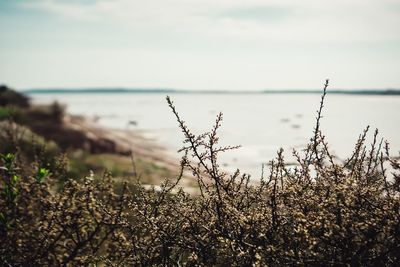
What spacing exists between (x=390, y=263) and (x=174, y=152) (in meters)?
52.9

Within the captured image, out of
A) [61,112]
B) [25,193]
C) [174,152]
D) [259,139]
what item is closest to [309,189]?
[25,193]

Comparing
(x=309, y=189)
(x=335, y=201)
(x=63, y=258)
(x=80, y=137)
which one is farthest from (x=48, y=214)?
(x=80, y=137)

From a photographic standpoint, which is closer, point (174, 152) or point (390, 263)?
point (390, 263)

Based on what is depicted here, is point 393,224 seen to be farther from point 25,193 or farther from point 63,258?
point 25,193

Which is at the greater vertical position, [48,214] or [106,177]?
[106,177]

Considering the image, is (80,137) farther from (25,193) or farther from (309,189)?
(309,189)

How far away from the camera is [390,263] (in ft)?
11.8

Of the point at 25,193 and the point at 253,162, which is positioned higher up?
the point at 25,193

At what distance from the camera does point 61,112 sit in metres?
47.8

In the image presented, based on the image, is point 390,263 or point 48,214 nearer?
point 390,263

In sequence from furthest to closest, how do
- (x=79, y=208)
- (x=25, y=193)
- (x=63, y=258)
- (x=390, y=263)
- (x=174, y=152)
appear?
(x=174, y=152), (x=25, y=193), (x=63, y=258), (x=79, y=208), (x=390, y=263)

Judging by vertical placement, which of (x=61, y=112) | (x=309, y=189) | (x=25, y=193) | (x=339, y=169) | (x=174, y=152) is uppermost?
(x=339, y=169)

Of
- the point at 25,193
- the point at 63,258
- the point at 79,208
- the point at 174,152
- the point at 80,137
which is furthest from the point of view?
the point at 174,152

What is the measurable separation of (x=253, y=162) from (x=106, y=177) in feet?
135
